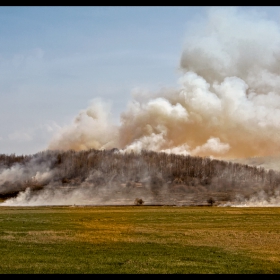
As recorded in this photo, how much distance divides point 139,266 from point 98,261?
2.74 meters

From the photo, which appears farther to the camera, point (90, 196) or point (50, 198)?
point (90, 196)

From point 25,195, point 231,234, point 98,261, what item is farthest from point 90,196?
point 98,261

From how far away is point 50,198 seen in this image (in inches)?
6993

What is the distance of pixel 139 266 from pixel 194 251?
22.3ft

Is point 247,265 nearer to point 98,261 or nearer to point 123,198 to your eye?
point 98,261
